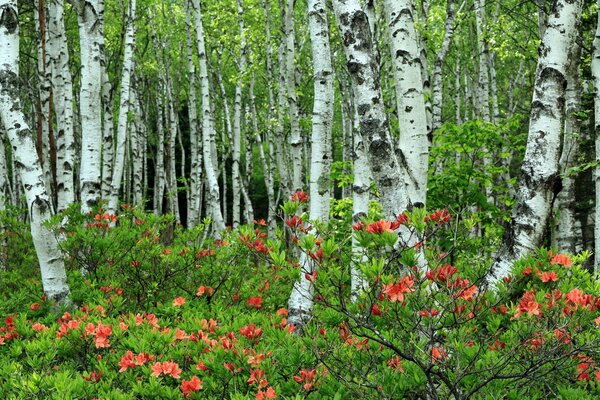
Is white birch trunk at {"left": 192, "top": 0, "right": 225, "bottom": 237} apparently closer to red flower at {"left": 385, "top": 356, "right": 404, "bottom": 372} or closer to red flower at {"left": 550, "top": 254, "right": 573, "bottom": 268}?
red flower at {"left": 385, "top": 356, "right": 404, "bottom": 372}

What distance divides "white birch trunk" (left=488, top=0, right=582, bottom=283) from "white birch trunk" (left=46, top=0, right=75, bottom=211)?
6.88 m

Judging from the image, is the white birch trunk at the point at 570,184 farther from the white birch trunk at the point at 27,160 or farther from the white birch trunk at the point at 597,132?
Result: the white birch trunk at the point at 27,160

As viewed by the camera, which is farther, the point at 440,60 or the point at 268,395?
the point at 440,60

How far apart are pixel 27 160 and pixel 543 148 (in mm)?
4736

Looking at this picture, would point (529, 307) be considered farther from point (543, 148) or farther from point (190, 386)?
point (190, 386)

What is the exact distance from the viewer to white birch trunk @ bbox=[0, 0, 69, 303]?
5172 millimetres

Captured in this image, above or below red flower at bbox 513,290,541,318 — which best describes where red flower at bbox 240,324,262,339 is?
below

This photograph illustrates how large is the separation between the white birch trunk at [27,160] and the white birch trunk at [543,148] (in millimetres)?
4178

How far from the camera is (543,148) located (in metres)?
4.03

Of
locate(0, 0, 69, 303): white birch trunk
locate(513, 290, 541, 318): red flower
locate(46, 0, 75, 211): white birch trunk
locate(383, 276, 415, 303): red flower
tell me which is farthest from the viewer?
locate(46, 0, 75, 211): white birch trunk

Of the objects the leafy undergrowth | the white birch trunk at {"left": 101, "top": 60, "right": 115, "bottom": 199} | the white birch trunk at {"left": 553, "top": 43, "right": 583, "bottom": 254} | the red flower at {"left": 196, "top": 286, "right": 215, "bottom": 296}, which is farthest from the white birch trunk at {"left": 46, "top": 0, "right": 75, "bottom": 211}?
the white birch trunk at {"left": 553, "top": 43, "right": 583, "bottom": 254}

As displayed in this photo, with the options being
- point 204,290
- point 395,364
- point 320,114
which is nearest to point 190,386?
point 395,364

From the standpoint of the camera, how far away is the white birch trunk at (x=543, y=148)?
13.0 ft

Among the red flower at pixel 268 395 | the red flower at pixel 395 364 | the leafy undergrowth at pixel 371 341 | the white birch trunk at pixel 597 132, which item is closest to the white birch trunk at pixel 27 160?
the leafy undergrowth at pixel 371 341
